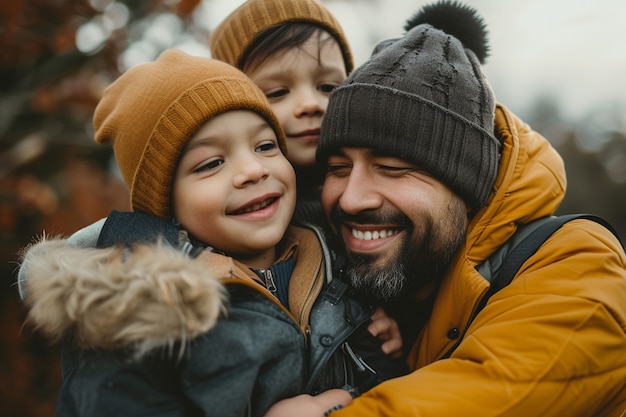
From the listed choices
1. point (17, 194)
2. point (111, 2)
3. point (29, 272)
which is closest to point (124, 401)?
point (29, 272)

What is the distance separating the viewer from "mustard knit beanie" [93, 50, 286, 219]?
7.23 ft

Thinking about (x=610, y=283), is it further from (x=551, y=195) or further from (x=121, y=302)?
(x=121, y=302)

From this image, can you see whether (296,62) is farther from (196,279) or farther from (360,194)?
(196,279)

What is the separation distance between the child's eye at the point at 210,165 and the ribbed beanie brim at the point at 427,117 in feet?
1.82

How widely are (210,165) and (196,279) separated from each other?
0.77m

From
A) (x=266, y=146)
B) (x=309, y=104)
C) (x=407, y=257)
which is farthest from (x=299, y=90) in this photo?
(x=407, y=257)

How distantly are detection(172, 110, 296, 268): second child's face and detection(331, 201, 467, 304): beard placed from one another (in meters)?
0.40

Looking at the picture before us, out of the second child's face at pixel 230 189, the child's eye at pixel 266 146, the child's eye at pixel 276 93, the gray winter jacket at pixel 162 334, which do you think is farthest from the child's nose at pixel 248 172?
the child's eye at pixel 276 93

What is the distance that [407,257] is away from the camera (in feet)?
7.74

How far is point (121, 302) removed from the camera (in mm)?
1549

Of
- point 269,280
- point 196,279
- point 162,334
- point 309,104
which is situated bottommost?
point 269,280

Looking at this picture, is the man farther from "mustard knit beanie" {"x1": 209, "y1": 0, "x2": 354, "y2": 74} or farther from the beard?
"mustard knit beanie" {"x1": 209, "y1": 0, "x2": 354, "y2": 74}

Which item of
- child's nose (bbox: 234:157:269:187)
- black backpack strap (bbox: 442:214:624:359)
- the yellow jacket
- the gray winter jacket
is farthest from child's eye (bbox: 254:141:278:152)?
black backpack strap (bbox: 442:214:624:359)

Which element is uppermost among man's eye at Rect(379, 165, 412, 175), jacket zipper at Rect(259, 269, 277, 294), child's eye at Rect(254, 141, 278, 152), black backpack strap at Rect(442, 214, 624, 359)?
child's eye at Rect(254, 141, 278, 152)
